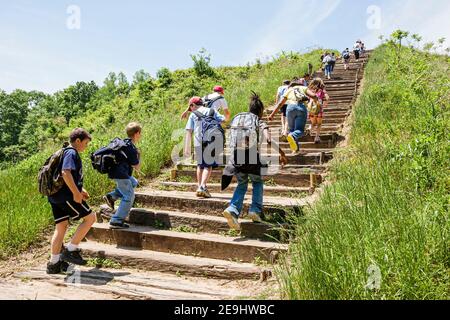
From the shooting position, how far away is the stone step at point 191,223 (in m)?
4.71

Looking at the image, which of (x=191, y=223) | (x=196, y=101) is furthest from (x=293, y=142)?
(x=191, y=223)

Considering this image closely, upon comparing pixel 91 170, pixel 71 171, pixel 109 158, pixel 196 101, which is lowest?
pixel 91 170

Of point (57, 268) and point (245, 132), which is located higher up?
point (245, 132)

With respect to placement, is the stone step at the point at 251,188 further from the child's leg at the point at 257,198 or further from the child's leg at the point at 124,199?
the child's leg at the point at 124,199

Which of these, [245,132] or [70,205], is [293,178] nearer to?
[245,132]

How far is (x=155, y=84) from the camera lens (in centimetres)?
2162

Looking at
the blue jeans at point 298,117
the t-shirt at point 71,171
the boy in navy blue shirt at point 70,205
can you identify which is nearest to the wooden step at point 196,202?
the boy in navy blue shirt at point 70,205

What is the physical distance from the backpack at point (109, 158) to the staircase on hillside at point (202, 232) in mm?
894

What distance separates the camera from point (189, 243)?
471cm

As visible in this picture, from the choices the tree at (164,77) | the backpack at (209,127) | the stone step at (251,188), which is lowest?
the stone step at (251,188)

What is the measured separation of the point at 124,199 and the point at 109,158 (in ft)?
1.98

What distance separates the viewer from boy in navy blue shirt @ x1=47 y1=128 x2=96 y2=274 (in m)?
4.11

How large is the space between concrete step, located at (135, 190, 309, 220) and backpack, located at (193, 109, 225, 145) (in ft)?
2.99
